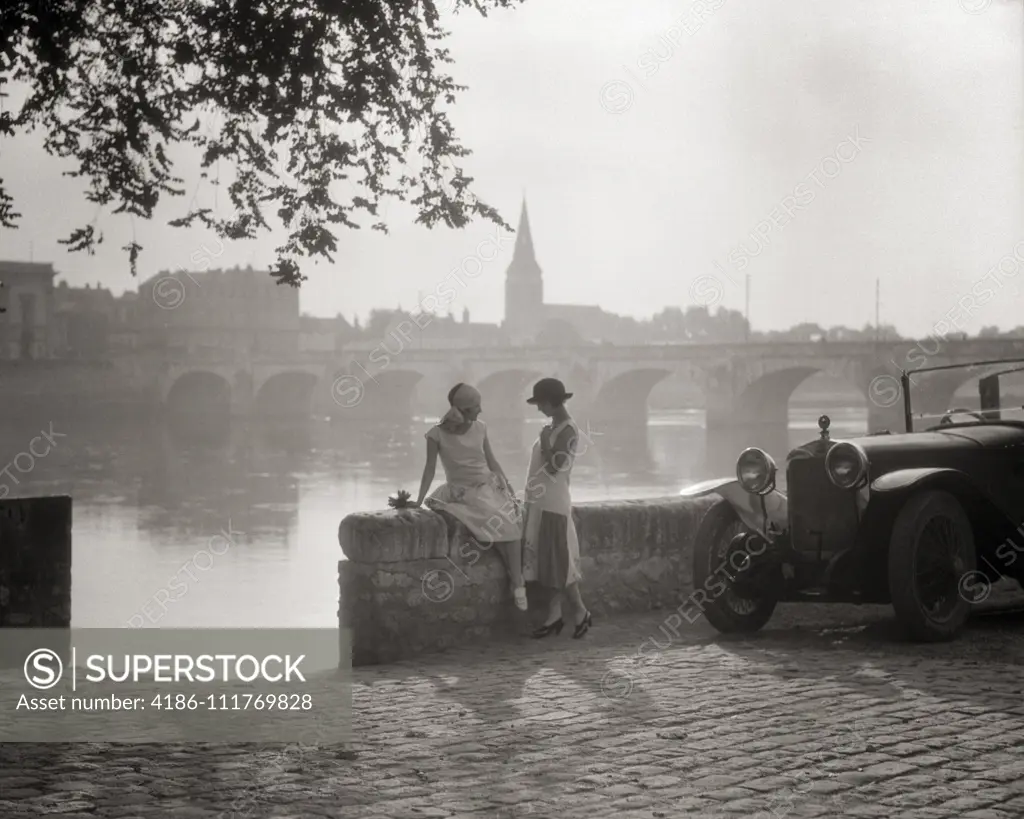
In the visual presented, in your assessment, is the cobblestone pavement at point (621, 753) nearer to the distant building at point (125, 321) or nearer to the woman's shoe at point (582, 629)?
the woman's shoe at point (582, 629)

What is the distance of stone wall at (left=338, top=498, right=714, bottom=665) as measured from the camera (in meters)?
5.84

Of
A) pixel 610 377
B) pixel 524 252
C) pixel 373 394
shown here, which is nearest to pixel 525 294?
pixel 524 252

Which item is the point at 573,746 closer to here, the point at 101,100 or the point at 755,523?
the point at 755,523

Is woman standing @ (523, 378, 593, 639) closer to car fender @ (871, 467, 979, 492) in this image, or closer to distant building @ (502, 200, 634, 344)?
car fender @ (871, 467, 979, 492)

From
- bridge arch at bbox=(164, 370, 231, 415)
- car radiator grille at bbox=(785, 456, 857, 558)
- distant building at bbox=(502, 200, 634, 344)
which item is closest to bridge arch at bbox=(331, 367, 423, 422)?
bridge arch at bbox=(164, 370, 231, 415)

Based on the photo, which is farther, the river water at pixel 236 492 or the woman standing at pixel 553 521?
the river water at pixel 236 492

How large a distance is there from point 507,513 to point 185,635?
581cm

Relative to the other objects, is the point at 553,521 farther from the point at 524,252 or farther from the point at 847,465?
the point at 524,252

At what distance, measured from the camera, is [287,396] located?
237ft

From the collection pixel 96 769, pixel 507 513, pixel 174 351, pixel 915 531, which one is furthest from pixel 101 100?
pixel 174 351

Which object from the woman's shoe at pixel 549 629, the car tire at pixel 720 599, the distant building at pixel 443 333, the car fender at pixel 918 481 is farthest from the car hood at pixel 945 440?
the distant building at pixel 443 333

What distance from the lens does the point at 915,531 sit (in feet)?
18.9

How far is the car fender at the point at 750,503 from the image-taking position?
6.42 metres

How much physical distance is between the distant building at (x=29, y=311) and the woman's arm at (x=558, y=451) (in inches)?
2577
